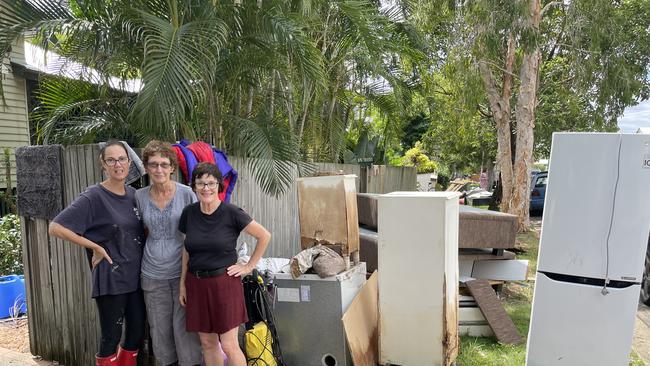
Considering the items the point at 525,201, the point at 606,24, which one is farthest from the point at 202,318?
the point at 606,24

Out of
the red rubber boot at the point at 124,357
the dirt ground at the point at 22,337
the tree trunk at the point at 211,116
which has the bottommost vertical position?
the dirt ground at the point at 22,337

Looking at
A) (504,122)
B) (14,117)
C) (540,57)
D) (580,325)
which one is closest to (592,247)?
(580,325)

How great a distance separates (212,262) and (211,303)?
264mm

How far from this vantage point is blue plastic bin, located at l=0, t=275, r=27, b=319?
16.2ft

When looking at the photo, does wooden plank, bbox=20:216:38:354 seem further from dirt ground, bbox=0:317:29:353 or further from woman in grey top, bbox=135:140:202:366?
woman in grey top, bbox=135:140:202:366

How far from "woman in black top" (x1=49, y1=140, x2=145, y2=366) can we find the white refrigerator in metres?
3.11

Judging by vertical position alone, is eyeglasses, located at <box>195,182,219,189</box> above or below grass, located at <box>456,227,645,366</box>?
above

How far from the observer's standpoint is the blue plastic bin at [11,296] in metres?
4.93

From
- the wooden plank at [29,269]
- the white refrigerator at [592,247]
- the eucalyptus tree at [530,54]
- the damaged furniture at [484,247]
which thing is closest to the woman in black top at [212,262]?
the wooden plank at [29,269]

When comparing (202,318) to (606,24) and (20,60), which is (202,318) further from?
(606,24)

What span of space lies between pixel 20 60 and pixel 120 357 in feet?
25.5

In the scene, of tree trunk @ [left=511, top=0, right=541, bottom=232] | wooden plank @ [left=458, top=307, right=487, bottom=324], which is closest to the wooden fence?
wooden plank @ [left=458, top=307, right=487, bottom=324]

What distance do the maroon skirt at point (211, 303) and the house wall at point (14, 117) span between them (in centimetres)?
720

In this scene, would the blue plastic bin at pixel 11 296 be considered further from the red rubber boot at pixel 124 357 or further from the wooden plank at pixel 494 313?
the wooden plank at pixel 494 313
